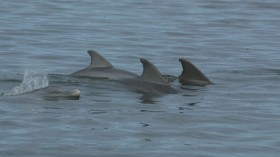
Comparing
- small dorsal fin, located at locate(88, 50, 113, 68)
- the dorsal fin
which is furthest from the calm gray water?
small dorsal fin, located at locate(88, 50, 113, 68)

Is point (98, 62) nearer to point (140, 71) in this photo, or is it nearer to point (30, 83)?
point (30, 83)

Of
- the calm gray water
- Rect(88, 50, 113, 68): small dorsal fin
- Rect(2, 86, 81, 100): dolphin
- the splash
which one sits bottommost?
the calm gray water

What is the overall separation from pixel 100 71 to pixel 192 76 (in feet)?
4.79

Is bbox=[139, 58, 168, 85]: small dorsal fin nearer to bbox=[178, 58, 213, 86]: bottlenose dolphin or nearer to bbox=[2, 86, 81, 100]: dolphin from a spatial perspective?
bbox=[178, 58, 213, 86]: bottlenose dolphin

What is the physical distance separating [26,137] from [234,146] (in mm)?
2419

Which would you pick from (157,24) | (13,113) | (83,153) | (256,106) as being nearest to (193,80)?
(256,106)

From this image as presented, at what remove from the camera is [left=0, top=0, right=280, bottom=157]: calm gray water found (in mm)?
12781

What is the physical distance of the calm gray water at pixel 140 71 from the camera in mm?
12781

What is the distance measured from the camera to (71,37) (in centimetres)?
2316

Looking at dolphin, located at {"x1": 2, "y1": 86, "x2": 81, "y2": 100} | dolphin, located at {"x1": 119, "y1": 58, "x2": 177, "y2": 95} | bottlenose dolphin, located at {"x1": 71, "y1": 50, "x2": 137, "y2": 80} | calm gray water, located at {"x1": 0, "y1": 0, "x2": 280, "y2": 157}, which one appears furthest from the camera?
bottlenose dolphin, located at {"x1": 71, "y1": 50, "x2": 137, "y2": 80}

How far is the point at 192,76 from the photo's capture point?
1689 centimetres

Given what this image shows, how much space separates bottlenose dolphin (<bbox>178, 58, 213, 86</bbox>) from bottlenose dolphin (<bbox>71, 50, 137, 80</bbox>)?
0.77 meters

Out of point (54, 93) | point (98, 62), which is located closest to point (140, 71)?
point (98, 62)

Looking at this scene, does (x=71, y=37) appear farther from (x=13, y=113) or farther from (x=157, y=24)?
(x=13, y=113)
